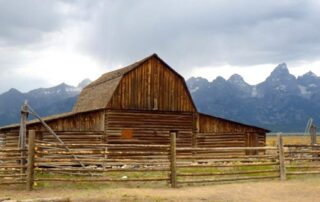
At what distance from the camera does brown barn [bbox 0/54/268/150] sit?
1075 inches

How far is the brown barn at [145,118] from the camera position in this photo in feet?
89.6

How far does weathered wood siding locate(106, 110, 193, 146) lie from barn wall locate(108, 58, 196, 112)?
417 millimetres

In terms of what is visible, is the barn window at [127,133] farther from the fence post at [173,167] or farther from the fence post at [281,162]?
the fence post at [173,167]

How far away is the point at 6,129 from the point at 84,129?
4374 mm

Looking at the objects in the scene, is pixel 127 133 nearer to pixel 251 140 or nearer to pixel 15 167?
pixel 251 140

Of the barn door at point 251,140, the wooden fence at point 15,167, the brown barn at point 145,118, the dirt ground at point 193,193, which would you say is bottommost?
the dirt ground at point 193,193

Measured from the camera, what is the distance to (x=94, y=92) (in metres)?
33.7

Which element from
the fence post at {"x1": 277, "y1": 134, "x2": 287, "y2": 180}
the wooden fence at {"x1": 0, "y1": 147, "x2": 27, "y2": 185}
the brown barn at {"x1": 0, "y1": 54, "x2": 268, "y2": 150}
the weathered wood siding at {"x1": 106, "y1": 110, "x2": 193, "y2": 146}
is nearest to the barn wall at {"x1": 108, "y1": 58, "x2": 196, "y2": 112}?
the brown barn at {"x1": 0, "y1": 54, "x2": 268, "y2": 150}

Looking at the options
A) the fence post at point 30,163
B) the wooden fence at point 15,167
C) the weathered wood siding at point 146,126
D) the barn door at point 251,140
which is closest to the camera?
the fence post at point 30,163

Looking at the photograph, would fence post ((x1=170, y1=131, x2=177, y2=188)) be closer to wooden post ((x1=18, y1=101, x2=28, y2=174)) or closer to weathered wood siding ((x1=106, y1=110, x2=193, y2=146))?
wooden post ((x1=18, y1=101, x2=28, y2=174))

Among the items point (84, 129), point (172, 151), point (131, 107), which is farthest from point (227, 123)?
point (172, 151)

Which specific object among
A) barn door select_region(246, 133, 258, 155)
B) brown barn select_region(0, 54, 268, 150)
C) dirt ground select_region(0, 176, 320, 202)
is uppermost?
brown barn select_region(0, 54, 268, 150)

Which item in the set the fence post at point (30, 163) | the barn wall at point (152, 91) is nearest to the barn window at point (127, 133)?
the barn wall at point (152, 91)

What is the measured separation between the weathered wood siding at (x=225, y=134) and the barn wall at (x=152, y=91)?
1.40m
